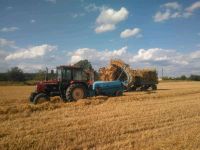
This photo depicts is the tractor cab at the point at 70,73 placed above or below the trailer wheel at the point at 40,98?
above

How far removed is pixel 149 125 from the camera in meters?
8.76

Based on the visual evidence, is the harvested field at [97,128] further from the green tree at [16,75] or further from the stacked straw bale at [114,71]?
the green tree at [16,75]

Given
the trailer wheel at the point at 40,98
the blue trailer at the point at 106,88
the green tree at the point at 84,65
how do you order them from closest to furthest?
the trailer wheel at the point at 40,98 → the green tree at the point at 84,65 → the blue trailer at the point at 106,88

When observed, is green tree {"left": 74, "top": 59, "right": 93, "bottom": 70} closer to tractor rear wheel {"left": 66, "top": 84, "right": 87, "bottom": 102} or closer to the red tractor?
the red tractor

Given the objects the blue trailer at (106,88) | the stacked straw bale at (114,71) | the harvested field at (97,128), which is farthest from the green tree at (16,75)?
the harvested field at (97,128)

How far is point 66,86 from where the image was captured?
14.5 m

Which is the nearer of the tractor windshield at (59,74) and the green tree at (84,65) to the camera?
the tractor windshield at (59,74)

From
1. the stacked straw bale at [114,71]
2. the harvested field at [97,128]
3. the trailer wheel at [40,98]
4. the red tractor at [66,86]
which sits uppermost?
the stacked straw bale at [114,71]

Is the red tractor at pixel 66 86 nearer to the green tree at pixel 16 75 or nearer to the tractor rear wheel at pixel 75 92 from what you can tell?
the tractor rear wheel at pixel 75 92

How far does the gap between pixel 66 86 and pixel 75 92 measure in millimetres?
618

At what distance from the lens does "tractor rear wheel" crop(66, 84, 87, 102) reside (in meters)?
14.1

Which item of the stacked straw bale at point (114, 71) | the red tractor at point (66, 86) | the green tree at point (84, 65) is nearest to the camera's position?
the red tractor at point (66, 86)

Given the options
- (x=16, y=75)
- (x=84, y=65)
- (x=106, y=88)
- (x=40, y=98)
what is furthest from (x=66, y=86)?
(x=16, y=75)

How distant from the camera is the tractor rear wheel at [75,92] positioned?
1407cm
